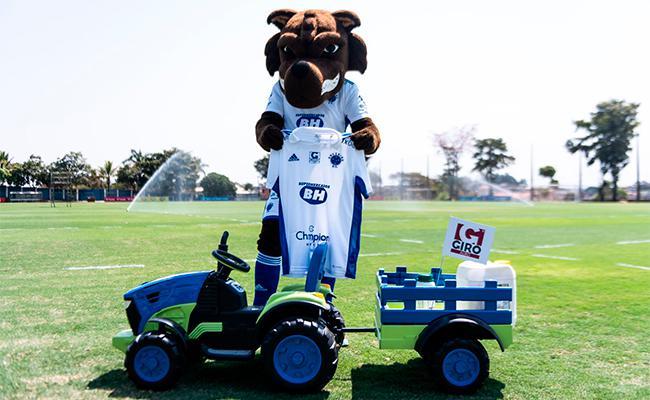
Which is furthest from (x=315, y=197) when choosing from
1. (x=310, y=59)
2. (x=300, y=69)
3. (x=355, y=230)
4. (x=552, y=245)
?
(x=552, y=245)

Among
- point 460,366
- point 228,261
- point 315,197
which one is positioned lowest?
point 460,366

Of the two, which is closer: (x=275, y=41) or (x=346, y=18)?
(x=346, y=18)

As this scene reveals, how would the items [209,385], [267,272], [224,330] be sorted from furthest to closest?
[267,272]
[224,330]
[209,385]

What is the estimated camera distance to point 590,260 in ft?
34.6

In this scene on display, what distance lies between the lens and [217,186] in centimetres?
7781

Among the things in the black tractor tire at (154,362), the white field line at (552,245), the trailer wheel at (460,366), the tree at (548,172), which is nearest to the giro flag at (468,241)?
the trailer wheel at (460,366)

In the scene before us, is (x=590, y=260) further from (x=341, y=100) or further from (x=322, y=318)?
(x=322, y=318)

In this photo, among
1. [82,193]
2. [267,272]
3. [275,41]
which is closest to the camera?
[267,272]

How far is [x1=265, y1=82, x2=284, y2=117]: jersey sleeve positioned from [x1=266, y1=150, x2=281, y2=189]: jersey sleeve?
1.72 ft

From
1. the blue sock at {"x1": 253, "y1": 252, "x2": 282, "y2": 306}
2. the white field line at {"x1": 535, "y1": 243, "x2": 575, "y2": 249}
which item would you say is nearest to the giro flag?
the blue sock at {"x1": 253, "y1": 252, "x2": 282, "y2": 306}

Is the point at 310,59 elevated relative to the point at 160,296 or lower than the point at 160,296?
elevated

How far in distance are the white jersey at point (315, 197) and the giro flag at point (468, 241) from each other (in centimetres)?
101

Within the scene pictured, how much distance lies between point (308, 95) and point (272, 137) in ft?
1.52

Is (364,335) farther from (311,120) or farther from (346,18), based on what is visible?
(346,18)
